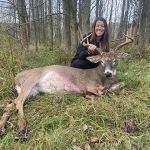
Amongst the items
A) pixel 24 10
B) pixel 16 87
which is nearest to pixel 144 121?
pixel 16 87

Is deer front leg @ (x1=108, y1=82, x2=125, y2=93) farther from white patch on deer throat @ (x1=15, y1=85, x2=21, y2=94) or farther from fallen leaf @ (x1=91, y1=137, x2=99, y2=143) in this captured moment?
fallen leaf @ (x1=91, y1=137, x2=99, y2=143)

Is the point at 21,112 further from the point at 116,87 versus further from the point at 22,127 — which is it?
the point at 116,87

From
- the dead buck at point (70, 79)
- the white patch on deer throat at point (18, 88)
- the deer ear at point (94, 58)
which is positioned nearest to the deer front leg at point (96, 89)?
the dead buck at point (70, 79)

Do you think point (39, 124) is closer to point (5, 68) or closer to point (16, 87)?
point (16, 87)

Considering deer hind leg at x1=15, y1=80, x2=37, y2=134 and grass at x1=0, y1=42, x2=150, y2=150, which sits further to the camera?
deer hind leg at x1=15, y1=80, x2=37, y2=134

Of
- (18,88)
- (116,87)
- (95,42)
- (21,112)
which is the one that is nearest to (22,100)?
(21,112)

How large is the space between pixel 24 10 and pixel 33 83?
210 inches

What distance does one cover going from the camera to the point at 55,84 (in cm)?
600

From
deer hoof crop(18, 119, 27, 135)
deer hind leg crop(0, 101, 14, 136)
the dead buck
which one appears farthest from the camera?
the dead buck

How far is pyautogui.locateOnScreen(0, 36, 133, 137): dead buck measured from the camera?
582 centimetres

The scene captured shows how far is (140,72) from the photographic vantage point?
Answer: 7.92 m

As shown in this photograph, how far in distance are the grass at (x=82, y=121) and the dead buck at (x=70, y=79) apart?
18 centimetres

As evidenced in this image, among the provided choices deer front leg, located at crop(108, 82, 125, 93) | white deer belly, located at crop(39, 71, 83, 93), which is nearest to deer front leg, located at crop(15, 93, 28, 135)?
white deer belly, located at crop(39, 71, 83, 93)

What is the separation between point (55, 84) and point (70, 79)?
32cm
